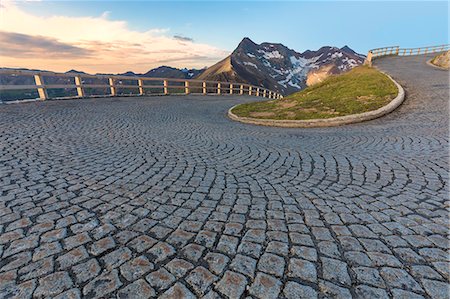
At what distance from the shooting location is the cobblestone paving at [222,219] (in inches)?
76.5

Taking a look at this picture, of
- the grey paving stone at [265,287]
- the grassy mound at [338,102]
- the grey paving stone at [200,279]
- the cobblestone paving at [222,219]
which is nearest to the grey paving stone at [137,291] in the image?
the cobblestone paving at [222,219]

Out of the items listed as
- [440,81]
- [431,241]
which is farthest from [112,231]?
[440,81]

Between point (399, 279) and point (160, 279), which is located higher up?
point (399, 279)

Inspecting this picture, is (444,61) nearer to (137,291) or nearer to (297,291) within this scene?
(297,291)

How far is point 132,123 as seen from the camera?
28.9 feet

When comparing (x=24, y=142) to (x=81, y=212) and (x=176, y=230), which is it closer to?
(x=81, y=212)

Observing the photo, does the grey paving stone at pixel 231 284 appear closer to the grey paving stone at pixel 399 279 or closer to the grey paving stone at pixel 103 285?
the grey paving stone at pixel 103 285

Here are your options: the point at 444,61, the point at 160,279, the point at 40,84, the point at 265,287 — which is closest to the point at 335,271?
the point at 265,287

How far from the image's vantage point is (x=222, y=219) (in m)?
2.85

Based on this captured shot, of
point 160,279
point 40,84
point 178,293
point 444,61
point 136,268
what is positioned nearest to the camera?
point 178,293

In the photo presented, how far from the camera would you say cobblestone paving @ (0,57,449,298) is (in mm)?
1943

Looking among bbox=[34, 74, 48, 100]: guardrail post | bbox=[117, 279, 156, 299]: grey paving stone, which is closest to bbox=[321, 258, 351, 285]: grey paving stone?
bbox=[117, 279, 156, 299]: grey paving stone

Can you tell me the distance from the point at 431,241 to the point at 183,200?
304 cm

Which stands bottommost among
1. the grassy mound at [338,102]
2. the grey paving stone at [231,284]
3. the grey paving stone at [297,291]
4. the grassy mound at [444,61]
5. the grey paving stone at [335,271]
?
the grey paving stone at [231,284]
